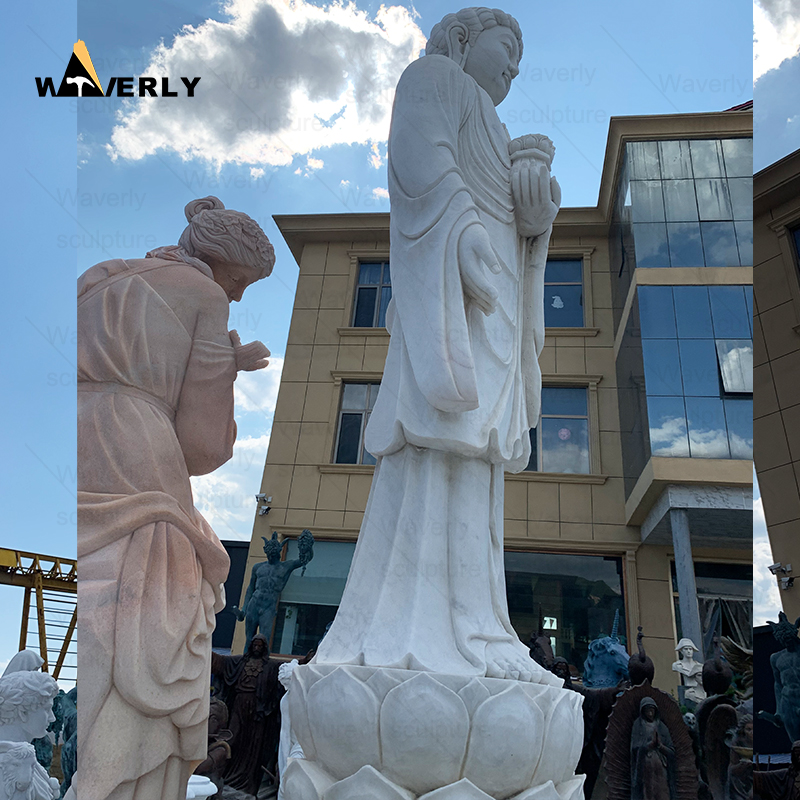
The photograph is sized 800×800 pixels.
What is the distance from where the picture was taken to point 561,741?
1278 millimetres

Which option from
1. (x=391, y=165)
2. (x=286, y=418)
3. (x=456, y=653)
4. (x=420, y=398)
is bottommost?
(x=456, y=653)

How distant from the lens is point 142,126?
1.84m

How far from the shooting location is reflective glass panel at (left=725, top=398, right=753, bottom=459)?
6.49 m

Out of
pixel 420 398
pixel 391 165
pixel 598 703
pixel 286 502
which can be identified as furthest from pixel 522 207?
pixel 286 502

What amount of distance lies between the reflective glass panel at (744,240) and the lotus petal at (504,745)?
687cm

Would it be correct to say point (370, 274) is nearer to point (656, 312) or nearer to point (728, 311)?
point (656, 312)

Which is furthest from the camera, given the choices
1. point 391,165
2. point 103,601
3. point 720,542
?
point 720,542

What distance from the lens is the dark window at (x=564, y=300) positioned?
26.0ft

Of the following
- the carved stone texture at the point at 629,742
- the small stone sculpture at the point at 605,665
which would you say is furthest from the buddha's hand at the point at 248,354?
the small stone sculpture at the point at 605,665

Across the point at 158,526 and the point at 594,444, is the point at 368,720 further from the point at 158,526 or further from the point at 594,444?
the point at 594,444

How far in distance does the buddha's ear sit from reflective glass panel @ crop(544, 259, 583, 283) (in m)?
6.18

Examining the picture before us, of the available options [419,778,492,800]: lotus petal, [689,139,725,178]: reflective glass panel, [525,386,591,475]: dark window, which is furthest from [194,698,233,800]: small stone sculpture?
[689,139,725,178]: reflective glass panel

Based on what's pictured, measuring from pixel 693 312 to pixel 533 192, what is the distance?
580 centimetres

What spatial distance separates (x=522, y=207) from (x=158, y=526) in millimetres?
1281
